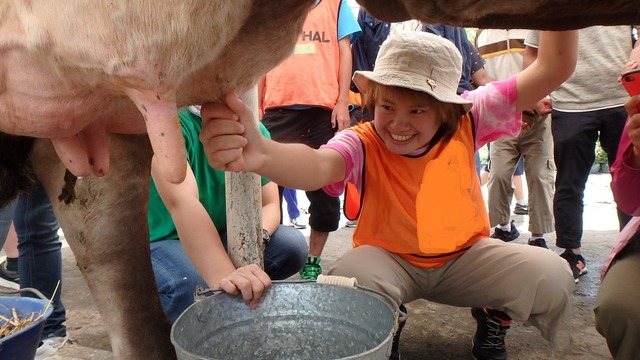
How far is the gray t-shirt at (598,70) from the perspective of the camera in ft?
9.70

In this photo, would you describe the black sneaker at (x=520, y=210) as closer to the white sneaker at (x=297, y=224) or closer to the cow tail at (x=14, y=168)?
the white sneaker at (x=297, y=224)

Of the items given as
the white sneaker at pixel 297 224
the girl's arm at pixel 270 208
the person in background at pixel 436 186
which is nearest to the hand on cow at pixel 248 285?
the person in background at pixel 436 186

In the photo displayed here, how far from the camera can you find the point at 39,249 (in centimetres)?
222

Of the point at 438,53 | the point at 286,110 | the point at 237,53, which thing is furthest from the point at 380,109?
the point at 286,110

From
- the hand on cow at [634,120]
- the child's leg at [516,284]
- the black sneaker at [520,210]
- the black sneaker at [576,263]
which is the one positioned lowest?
the black sneaker at [520,210]

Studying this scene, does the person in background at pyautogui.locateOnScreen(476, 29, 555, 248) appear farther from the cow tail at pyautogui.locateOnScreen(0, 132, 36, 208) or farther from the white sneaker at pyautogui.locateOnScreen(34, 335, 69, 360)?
the cow tail at pyautogui.locateOnScreen(0, 132, 36, 208)

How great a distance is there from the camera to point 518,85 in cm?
193

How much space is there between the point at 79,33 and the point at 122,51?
65 mm

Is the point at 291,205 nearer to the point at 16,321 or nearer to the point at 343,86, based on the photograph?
the point at 343,86

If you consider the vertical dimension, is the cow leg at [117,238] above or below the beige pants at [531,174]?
above

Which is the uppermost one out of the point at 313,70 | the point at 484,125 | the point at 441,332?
the point at 313,70

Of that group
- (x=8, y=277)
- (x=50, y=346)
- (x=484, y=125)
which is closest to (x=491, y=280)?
(x=484, y=125)

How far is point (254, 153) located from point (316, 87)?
1888mm

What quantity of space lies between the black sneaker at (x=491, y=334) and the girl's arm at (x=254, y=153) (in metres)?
0.69
